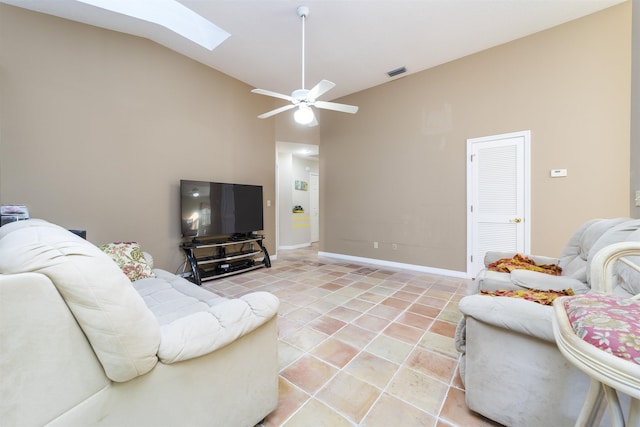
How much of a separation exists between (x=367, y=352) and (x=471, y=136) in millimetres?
3401

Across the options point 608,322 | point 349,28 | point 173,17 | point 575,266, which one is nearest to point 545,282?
point 575,266

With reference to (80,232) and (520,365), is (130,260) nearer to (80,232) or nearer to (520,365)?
(80,232)

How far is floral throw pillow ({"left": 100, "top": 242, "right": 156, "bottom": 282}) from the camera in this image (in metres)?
2.26

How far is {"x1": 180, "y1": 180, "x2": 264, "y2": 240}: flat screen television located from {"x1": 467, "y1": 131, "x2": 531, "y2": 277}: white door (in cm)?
347

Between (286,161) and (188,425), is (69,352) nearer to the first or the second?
(188,425)

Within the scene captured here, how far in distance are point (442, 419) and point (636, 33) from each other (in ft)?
10.4

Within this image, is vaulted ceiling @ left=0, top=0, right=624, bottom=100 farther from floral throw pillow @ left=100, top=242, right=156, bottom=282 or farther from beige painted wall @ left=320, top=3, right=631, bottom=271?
floral throw pillow @ left=100, top=242, right=156, bottom=282

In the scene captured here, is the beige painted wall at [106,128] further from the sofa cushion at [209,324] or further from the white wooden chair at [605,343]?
the white wooden chair at [605,343]

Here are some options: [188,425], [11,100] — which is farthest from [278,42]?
[188,425]

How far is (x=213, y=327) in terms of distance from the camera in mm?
1015

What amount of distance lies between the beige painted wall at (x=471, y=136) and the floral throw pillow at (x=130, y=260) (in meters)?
3.47

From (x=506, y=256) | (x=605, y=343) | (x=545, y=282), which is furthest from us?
(x=506, y=256)

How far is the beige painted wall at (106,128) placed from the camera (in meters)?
2.42

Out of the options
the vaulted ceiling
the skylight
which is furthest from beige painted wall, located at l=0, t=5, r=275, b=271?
the skylight
